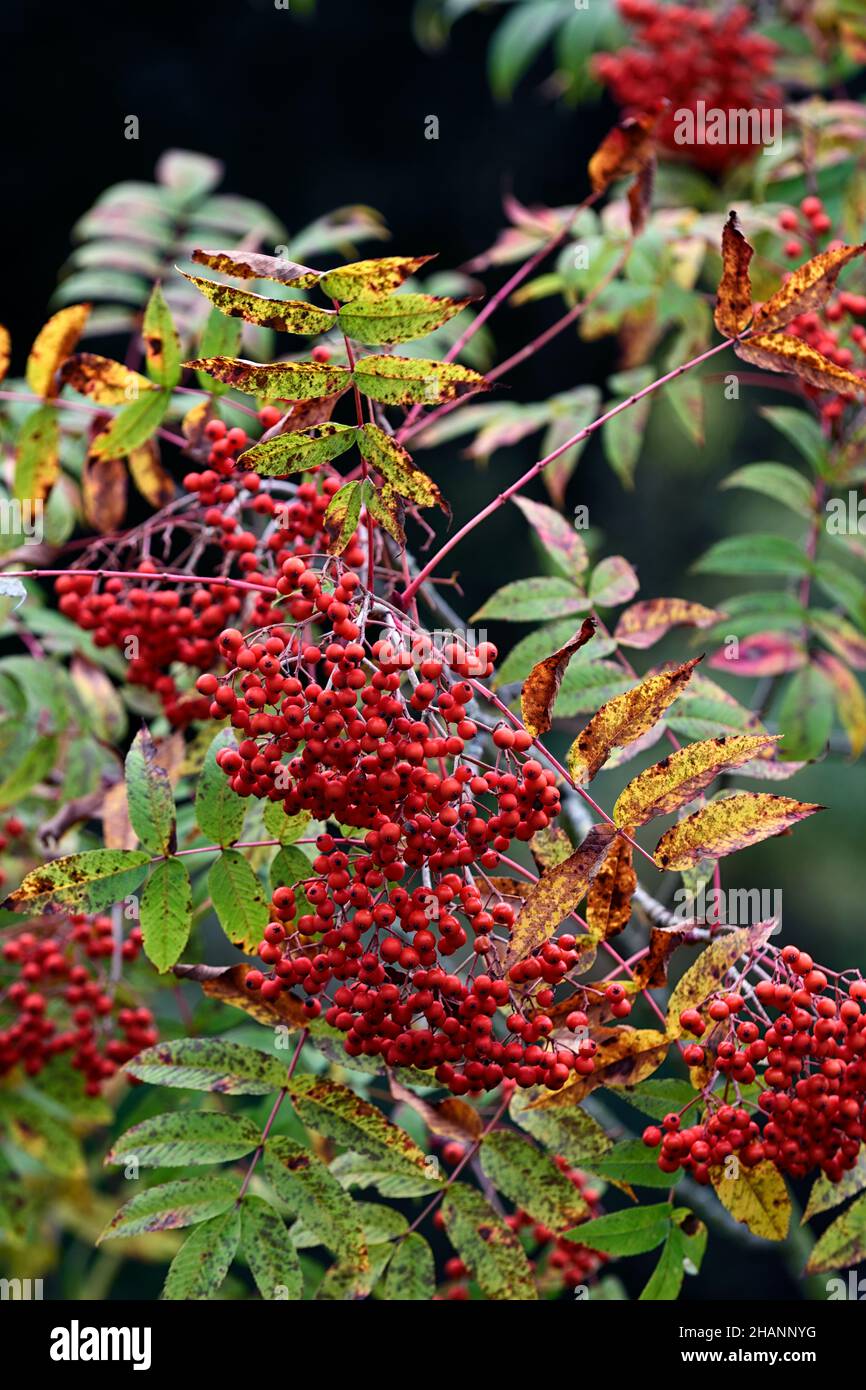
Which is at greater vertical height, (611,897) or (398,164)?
(398,164)

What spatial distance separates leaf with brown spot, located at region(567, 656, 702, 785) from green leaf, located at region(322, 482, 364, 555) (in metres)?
0.31

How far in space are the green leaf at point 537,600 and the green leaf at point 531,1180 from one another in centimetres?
66

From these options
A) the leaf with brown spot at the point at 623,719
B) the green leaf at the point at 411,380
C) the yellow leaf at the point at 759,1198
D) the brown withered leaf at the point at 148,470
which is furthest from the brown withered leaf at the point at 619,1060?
the brown withered leaf at the point at 148,470

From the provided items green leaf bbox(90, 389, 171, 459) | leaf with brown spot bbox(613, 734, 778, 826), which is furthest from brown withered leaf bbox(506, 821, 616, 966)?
green leaf bbox(90, 389, 171, 459)

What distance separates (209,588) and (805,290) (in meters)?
0.80

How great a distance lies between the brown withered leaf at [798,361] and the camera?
1486 mm

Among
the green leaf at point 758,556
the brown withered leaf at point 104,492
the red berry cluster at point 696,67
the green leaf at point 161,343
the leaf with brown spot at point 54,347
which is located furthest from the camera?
the red berry cluster at point 696,67

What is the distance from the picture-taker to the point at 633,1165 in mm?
1513

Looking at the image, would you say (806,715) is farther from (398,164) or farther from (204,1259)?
(398,164)

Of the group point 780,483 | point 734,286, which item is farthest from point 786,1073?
point 780,483

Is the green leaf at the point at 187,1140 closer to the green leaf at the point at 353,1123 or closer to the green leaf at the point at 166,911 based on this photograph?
the green leaf at the point at 353,1123

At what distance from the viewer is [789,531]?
564 cm

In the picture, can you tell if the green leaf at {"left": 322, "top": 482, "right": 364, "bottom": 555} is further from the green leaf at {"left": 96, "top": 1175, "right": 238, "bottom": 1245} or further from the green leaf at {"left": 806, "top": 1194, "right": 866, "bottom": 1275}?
the green leaf at {"left": 806, "top": 1194, "right": 866, "bottom": 1275}

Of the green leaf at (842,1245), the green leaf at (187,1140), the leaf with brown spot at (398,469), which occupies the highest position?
the leaf with brown spot at (398,469)
